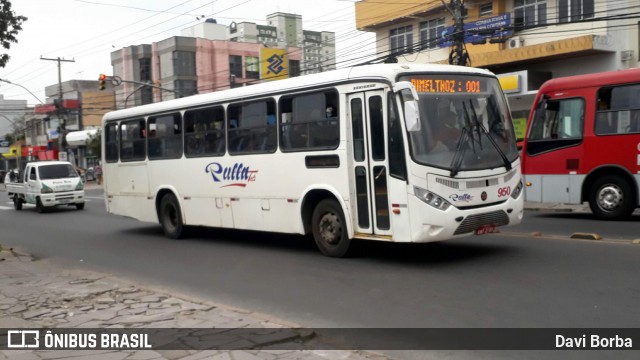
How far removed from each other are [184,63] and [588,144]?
181 feet

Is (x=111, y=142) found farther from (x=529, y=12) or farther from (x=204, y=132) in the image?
(x=529, y=12)

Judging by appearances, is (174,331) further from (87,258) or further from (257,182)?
(87,258)

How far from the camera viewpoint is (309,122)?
32.2 ft

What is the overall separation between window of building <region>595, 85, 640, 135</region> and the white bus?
502 cm

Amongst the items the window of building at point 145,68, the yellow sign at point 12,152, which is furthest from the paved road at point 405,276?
the yellow sign at point 12,152

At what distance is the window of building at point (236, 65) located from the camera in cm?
6738

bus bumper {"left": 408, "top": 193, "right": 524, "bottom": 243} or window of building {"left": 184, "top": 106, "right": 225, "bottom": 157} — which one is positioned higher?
window of building {"left": 184, "top": 106, "right": 225, "bottom": 157}

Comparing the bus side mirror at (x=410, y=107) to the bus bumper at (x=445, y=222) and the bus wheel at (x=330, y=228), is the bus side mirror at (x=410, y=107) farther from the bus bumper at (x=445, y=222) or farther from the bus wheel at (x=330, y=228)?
the bus wheel at (x=330, y=228)

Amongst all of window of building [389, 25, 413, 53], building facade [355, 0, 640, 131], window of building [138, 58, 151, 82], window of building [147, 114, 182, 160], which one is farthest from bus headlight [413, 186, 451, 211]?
window of building [138, 58, 151, 82]

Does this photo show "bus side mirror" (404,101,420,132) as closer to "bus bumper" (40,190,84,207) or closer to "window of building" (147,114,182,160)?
"window of building" (147,114,182,160)

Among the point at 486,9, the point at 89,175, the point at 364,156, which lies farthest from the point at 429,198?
the point at 89,175

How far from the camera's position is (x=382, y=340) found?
568 cm

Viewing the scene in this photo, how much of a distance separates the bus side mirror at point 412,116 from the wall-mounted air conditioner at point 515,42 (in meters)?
19.8

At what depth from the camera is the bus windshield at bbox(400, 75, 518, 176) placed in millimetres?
8414
